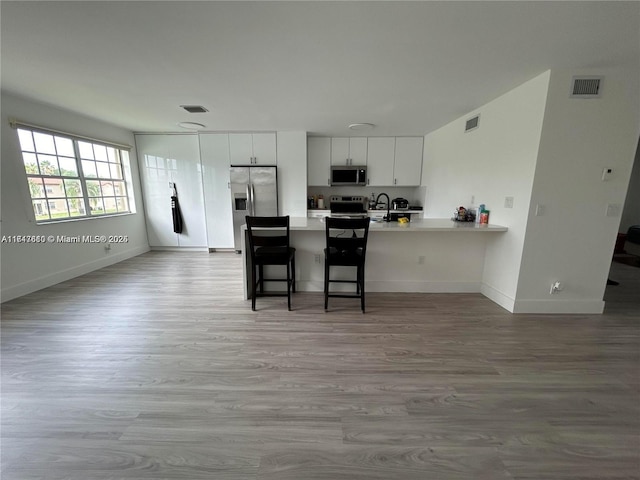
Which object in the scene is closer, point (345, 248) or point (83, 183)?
point (345, 248)

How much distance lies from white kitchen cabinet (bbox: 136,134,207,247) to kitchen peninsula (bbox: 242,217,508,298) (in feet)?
9.35

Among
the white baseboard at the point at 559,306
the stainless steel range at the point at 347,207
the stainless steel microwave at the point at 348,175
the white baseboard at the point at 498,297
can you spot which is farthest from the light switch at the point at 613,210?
the stainless steel microwave at the point at 348,175

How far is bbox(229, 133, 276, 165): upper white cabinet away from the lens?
4625 mm

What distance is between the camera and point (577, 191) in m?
2.38

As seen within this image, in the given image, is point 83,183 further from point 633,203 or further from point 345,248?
point 633,203

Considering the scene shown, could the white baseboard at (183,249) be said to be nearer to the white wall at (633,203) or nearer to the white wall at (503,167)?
the white wall at (503,167)

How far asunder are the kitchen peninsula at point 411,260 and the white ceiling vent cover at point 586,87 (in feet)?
4.84

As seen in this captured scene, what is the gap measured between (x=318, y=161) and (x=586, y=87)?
146 inches

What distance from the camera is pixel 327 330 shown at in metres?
2.30

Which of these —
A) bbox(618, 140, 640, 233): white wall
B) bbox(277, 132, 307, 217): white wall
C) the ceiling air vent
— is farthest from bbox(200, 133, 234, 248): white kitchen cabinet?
bbox(618, 140, 640, 233): white wall

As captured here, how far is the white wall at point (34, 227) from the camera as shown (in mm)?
2875

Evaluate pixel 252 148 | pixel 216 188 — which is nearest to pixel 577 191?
pixel 252 148

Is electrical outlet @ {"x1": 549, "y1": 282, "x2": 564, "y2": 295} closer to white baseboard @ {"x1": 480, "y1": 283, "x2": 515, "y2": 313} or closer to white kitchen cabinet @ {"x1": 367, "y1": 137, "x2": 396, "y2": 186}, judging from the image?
white baseboard @ {"x1": 480, "y1": 283, "x2": 515, "y2": 313}

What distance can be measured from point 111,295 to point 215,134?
3154 mm
